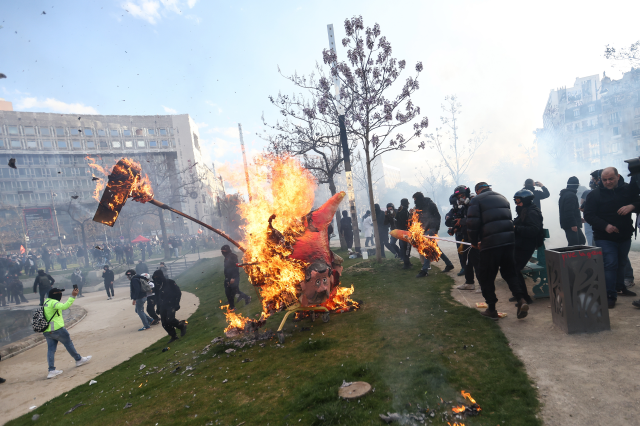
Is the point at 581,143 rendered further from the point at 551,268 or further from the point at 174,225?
the point at 174,225

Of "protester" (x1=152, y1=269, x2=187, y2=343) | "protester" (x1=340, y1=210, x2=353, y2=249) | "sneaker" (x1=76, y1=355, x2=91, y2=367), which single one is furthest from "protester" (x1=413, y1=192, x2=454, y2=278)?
"sneaker" (x1=76, y1=355, x2=91, y2=367)

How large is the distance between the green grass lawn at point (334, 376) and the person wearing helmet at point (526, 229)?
1.56 metres

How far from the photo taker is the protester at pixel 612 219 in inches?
228

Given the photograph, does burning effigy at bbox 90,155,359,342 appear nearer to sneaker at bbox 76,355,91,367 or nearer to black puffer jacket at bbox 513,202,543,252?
black puffer jacket at bbox 513,202,543,252

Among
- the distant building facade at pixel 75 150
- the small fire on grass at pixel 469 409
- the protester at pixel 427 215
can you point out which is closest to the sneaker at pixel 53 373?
the small fire on grass at pixel 469 409

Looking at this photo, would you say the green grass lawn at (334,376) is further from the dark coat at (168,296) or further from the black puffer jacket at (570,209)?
the black puffer jacket at (570,209)

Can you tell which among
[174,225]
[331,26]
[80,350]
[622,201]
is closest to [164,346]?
[80,350]

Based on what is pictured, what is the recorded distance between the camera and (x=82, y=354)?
10.2 m

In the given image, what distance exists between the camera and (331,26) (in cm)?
1409

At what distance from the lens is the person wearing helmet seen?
21.5 ft

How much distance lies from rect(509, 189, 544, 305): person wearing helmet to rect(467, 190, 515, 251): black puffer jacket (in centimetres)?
108

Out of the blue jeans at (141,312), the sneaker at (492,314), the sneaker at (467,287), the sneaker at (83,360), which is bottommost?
the sneaker at (83,360)

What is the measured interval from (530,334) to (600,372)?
134cm

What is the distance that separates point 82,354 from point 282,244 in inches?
325
